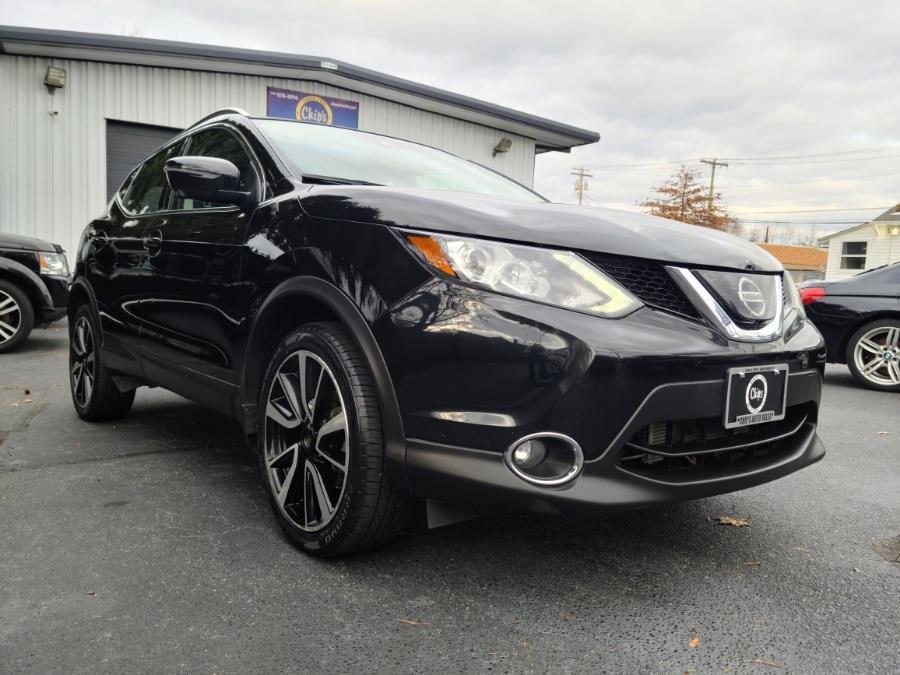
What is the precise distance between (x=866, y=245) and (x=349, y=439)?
32.7 metres

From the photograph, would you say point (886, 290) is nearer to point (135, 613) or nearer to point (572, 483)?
point (572, 483)

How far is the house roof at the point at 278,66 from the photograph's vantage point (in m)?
10.1

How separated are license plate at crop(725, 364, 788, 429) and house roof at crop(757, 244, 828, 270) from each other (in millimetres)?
64785

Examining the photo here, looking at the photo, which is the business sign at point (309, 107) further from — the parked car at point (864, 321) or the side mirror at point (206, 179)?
the side mirror at point (206, 179)

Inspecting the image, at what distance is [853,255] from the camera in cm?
3002

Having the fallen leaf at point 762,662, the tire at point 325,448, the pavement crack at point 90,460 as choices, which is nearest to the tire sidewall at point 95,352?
the pavement crack at point 90,460

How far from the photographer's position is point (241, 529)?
2.59 meters

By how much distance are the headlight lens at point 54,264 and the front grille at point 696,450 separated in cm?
697

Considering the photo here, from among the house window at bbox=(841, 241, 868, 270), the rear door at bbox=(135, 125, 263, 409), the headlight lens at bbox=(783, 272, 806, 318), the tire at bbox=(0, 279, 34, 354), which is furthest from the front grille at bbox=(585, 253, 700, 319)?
the house window at bbox=(841, 241, 868, 270)

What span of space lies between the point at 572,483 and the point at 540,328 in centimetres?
41

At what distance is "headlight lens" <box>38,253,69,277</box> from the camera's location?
7.21 meters

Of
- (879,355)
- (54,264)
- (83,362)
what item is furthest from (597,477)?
(54,264)

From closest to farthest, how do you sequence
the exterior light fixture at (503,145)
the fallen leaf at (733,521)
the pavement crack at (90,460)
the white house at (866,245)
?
the fallen leaf at (733,521), the pavement crack at (90,460), the exterior light fixture at (503,145), the white house at (866,245)

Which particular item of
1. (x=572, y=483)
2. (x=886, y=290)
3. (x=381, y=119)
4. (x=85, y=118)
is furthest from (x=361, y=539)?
(x=381, y=119)
